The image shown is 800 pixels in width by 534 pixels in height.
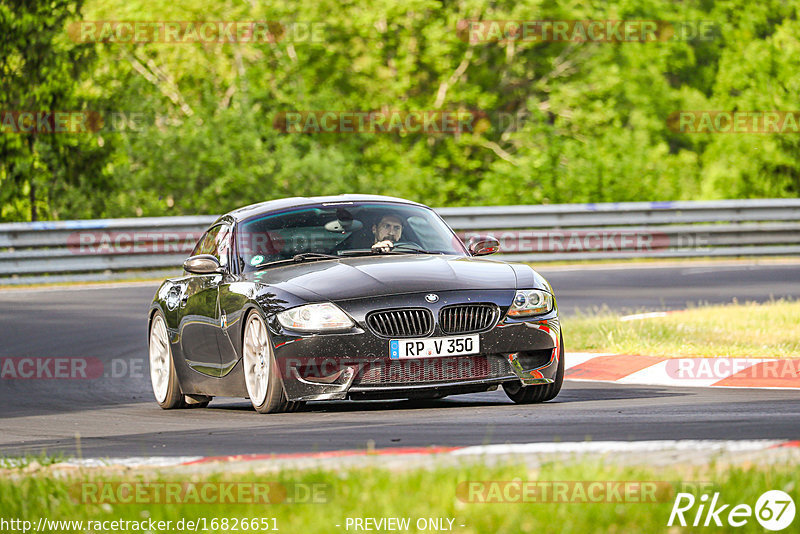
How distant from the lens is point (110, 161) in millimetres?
27188

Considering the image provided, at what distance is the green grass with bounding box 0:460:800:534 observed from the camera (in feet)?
14.5

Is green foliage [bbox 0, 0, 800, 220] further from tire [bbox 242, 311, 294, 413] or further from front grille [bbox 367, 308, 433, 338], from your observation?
front grille [bbox 367, 308, 433, 338]

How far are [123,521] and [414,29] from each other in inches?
1219

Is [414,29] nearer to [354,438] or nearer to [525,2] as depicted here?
[525,2]

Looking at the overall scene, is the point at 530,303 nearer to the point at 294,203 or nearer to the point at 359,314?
the point at 359,314

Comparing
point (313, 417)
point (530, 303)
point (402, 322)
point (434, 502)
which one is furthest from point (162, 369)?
point (434, 502)

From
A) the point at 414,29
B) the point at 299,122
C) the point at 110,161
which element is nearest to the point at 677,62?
the point at 414,29

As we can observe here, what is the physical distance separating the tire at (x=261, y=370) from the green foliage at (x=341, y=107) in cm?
1738

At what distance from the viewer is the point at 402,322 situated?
331 inches

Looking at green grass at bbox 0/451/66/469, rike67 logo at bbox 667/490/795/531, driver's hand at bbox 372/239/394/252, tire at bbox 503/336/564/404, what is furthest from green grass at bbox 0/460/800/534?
driver's hand at bbox 372/239/394/252

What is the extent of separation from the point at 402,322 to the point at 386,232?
1471 millimetres

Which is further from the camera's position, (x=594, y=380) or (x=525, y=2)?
(x=525, y=2)

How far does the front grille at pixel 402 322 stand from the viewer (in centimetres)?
838

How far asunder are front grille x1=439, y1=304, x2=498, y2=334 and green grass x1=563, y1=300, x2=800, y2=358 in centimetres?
323
